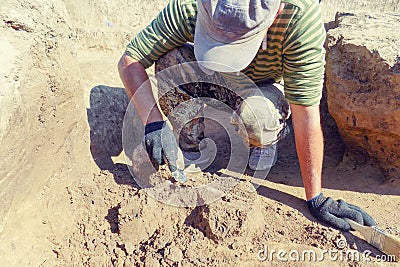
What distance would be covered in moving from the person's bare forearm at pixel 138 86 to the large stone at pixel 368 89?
0.98 metres

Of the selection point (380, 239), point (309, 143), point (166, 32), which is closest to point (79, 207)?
point (166, 32)

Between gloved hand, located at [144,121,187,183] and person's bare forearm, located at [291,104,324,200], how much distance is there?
0.54m

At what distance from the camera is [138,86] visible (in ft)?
6.94

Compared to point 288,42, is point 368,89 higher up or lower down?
lower down

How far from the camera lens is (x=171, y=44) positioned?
219 centimetres

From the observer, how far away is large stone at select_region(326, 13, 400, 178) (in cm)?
220

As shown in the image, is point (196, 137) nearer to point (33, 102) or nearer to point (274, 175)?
point (274, 175)

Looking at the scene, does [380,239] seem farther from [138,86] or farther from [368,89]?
[138,86]

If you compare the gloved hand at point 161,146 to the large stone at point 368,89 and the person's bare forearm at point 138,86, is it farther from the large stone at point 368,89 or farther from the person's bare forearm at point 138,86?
the large stone at point 368,89

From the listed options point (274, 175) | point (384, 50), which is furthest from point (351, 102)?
point (274, 175)

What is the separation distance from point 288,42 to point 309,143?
0.45 meters

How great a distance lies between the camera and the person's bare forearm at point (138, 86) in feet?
6.86

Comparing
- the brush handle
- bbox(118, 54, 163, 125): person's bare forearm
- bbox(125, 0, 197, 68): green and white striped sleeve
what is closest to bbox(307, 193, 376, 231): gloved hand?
the brush handle

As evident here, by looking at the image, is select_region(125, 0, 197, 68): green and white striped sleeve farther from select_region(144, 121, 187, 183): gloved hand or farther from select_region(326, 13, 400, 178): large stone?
select_region(326, 13, 400, 178): large stone
